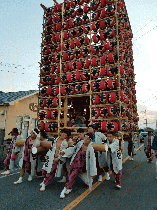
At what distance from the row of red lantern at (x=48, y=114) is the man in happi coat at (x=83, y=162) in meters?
6.79

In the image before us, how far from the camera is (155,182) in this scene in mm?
6066

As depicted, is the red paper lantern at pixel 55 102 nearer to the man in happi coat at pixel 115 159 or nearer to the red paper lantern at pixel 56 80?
the red paper lantern at pixel 56 80

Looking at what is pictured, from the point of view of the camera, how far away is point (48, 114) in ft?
39.4

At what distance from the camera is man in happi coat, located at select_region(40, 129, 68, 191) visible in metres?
5.08

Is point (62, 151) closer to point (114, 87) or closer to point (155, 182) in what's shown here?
point (155, 182)

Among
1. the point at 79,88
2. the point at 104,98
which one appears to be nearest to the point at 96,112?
the point at 104,98

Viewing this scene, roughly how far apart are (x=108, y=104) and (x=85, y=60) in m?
3.70

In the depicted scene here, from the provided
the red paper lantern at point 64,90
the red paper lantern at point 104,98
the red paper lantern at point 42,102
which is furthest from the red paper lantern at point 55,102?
the red paper lantern at point 104,98

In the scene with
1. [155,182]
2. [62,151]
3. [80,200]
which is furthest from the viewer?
[155,182]

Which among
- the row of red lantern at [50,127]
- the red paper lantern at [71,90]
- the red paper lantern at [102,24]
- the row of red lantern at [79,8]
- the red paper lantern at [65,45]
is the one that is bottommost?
the row of red lantern at [50,127]

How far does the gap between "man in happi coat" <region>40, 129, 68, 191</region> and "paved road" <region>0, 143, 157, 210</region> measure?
0.38 metres

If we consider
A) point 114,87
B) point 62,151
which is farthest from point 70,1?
point 62,151

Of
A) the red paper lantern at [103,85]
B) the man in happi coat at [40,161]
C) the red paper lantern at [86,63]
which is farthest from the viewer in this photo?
the red paper lantern at [86,63]

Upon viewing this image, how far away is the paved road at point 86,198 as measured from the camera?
392 cm
